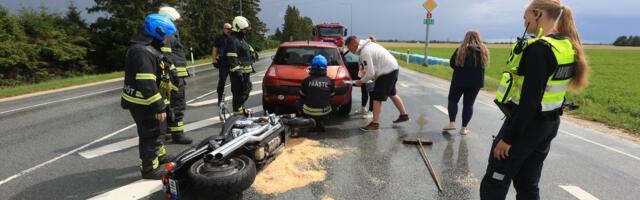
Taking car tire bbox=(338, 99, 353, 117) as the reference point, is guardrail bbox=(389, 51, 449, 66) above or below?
below

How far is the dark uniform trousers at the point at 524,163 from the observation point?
8.21 feet

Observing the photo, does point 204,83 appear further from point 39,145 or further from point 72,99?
point 39,145

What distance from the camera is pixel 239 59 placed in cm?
689

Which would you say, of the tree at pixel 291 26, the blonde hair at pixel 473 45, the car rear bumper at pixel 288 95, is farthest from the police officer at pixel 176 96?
the tree at pixel 291 26

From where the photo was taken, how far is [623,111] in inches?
361

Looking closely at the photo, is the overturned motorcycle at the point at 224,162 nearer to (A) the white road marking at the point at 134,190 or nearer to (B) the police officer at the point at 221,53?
(A) the white road marking at the point at 134,190

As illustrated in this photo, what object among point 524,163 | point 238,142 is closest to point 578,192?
point 524,163

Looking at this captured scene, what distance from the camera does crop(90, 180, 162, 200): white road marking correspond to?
147 inches

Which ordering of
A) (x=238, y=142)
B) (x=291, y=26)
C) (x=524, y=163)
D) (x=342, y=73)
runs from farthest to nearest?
(x=291, y=26), (x=342, y=73), (x=238, y=142), (x=524, y=163)

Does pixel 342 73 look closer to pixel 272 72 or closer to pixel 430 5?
pixel 272 72

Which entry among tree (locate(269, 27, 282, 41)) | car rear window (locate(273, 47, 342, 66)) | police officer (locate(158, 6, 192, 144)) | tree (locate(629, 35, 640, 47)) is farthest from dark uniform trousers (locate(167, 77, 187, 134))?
tree (locate(629, 35, 640, 47))

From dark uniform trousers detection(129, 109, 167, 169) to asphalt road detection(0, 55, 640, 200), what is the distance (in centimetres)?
26

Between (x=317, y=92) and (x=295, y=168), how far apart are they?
1575 millimetres

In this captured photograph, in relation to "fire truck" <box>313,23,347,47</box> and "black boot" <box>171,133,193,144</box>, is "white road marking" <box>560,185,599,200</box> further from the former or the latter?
"fire truck" <box>313,23,347,47</box>
